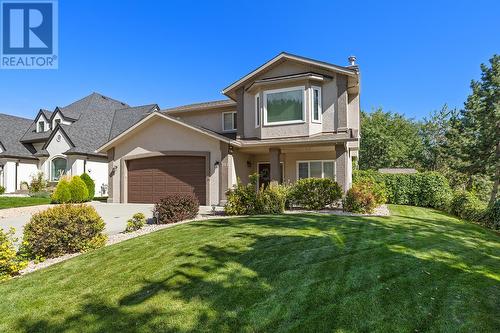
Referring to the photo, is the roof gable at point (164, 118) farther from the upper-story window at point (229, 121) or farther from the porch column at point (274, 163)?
the upper-story window at point (229, 121)

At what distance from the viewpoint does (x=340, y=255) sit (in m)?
5.51

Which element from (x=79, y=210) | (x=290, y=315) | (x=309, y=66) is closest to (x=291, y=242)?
(x=290, y=315)

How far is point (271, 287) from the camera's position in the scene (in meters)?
4.38

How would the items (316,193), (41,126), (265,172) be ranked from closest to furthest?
(316,193)
(265,172)
(41,126)

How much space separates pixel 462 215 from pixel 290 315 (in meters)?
14.9

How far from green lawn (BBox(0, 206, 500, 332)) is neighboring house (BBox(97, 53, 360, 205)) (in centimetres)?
819

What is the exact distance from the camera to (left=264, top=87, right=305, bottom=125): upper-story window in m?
15.3

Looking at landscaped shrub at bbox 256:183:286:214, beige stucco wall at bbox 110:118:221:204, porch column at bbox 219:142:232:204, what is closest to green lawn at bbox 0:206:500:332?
landscaped shrub at bbox 256:183:286:214

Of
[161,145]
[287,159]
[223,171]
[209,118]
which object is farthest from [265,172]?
[161,145]

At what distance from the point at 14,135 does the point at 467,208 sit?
127 ft

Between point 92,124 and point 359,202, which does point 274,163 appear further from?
point 92,124

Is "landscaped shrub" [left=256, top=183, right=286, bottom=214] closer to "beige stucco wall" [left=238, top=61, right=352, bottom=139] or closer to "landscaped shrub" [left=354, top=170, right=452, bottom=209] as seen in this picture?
"beige stucco wall" [left=238, top=61, right=352, bottom=139]

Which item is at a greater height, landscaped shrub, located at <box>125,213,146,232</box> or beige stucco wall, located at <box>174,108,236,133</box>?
beige stucco wall, located at <box>174,108,236,133</box>

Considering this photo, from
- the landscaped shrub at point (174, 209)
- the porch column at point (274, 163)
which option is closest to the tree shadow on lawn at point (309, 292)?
the landscaped shrub at point (174, 209)
